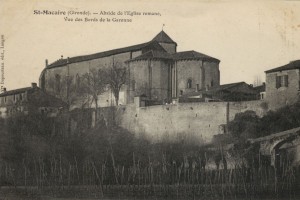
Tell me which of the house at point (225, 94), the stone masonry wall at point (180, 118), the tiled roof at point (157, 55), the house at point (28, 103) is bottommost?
the stone masonry wall at point (180, 118)

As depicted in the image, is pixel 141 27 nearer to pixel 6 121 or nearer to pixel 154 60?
pixel 6 121

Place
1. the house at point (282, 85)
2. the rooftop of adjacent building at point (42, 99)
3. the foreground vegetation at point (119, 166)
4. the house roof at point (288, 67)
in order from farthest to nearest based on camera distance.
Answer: the rooftop of adjacent building at point (42, 99) → the house at point (282, 85) → the house roof at point (288, 67) → the foreground vegetation at point (119, 166)

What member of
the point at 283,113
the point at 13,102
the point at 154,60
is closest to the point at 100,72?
the point at 154,60

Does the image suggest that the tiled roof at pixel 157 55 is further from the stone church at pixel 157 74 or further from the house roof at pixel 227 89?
the house roof at pixel 227 89

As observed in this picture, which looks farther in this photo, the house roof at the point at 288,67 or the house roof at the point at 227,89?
the house roof at the point at 227,89

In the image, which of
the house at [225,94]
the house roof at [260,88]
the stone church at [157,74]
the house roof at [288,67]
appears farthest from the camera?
the stone church at [157,74]

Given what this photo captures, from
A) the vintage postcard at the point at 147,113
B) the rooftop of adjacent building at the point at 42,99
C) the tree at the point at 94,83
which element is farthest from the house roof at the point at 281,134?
the rooftop of adjacent building at the point at 42,99
